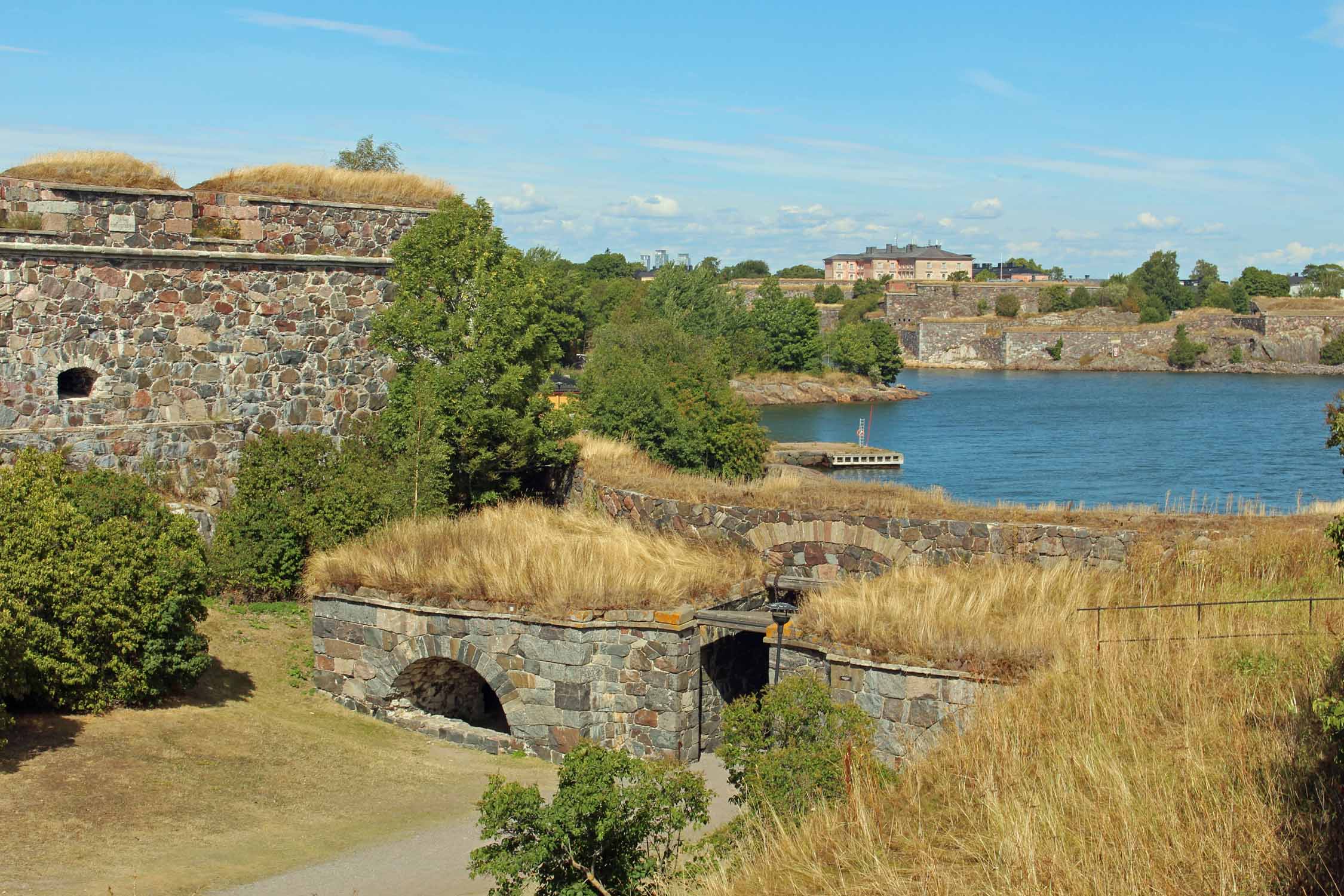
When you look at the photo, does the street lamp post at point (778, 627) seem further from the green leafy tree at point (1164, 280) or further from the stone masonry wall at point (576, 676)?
the green leafy tree at point (1164, 280)

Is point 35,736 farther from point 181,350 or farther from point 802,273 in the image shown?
point 802,273

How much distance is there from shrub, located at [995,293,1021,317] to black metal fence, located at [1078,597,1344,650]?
10469 centimetres

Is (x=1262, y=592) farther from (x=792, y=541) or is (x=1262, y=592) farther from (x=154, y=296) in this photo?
(x=154, y=296)

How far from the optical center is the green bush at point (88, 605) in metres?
11.5

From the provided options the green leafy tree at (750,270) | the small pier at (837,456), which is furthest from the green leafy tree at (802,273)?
the small pier at (837,456)

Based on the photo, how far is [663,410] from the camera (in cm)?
2966

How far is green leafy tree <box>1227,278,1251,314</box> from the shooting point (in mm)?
114269

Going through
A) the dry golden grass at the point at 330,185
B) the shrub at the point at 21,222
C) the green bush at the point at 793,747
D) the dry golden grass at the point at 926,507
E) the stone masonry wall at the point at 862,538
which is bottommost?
the green bush at the point at 793,747

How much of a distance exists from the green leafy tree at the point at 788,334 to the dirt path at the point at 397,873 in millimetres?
71269

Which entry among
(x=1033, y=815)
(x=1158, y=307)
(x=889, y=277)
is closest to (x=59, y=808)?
(x=1033, y=815)

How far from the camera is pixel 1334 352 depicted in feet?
317

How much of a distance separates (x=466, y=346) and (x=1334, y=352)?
309ft

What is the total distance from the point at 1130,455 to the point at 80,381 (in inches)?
1759

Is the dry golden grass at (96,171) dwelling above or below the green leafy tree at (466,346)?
above
